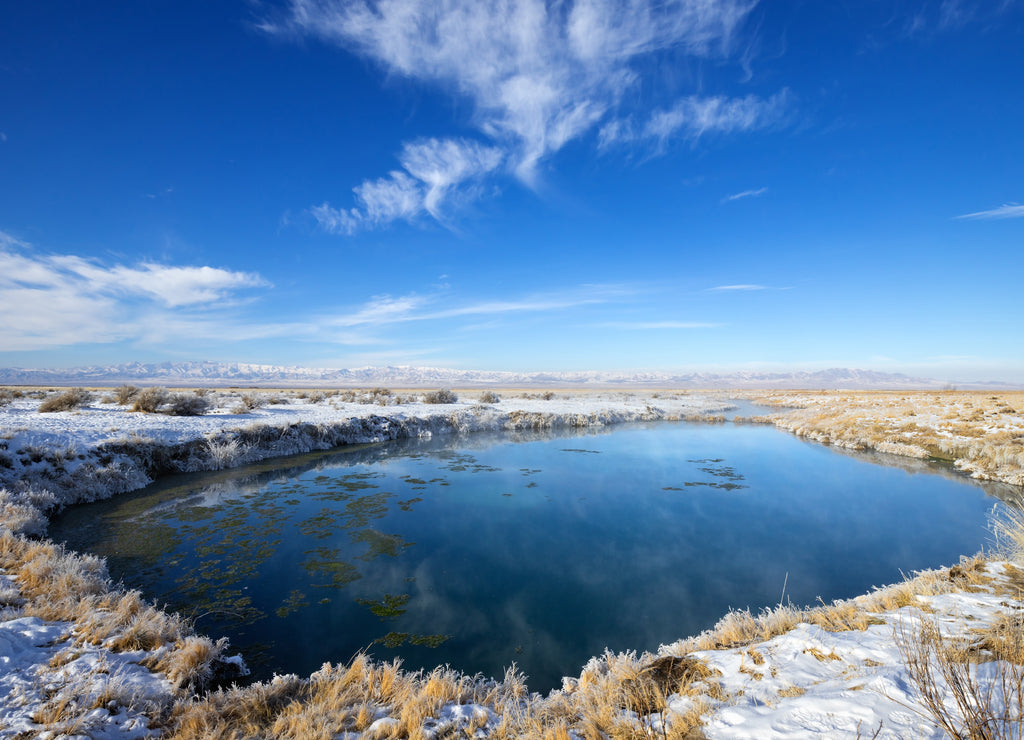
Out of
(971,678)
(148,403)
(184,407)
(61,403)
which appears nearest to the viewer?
(971,678)

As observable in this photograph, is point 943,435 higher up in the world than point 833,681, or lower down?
lower down

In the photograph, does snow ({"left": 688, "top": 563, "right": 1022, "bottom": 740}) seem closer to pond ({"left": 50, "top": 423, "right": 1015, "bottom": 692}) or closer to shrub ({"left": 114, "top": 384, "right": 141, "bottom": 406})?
pond ({"left": 50, "top": 423, "right": 1015, "bottom": 692})

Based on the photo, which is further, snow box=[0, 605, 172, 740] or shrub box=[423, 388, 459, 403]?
shrub box=[423, 388, 459, 403]

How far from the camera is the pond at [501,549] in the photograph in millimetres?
6254

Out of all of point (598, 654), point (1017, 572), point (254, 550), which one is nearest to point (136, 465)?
point (254, 550)

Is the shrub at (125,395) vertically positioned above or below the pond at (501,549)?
above

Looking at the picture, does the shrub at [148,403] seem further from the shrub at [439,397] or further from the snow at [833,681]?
the snow at [833,681]

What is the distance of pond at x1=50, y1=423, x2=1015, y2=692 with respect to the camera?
6254mm

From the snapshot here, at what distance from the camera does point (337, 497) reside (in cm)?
1269

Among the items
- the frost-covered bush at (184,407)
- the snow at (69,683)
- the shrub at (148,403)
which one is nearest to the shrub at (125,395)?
the shrub at (148,403)

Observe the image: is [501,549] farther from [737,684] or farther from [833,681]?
[833,681]

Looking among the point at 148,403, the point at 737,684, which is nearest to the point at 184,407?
the point at 148,403

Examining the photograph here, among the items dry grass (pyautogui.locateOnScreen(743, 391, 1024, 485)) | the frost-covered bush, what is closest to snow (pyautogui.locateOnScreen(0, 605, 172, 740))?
the frost-covered bush

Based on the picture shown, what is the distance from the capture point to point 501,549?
30.4 feet
